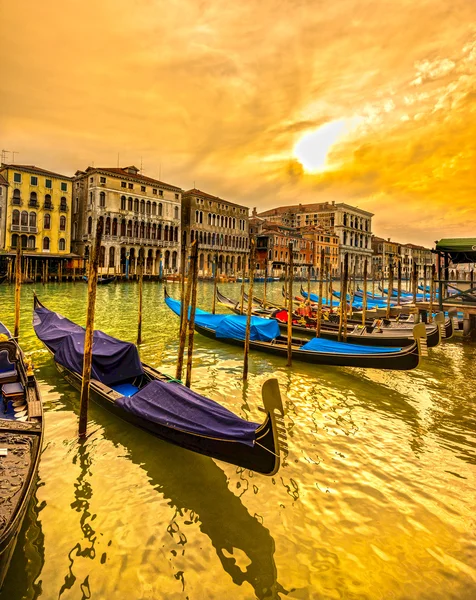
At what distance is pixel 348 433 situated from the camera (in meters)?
4.99

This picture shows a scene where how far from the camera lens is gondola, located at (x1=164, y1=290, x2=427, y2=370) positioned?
21.8ft

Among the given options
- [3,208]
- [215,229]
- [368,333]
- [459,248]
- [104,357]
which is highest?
[215,229]

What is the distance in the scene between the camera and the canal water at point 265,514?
8.72 feet

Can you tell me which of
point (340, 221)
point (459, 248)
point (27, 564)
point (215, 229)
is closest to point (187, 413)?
point (27, 564)

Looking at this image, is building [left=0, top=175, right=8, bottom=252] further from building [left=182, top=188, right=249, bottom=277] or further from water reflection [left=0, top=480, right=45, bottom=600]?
water reflection [left=0, top=480, right=45, bottom=600]

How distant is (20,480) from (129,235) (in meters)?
37.3

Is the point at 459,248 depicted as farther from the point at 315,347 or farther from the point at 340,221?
the point at 340,221

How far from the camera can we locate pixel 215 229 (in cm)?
4681

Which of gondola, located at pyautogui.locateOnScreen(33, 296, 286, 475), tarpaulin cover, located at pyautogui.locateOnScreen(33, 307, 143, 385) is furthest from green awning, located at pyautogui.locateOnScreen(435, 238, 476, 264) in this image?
tarpaulin cover, located at pyautogui.locateOnScreen(33, 307, 143, 385)

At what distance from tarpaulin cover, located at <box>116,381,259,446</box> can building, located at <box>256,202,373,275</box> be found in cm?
6572

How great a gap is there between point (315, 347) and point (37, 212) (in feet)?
103

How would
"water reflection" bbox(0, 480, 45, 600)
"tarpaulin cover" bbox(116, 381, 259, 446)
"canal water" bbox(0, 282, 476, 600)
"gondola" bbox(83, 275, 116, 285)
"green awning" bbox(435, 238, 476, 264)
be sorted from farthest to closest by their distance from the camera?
"gondola" bbox(83, 275, 116, 285) < "green awning" bbox(435, 238, 476, 264) < "tarpaulin cover" bbox(116, 381, 259, 446) < "canal water" bbox(0, 282, 476, 600) < "water reflection" bbox(0, 480, 45, 600)

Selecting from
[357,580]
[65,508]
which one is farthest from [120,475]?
A: [357,580]

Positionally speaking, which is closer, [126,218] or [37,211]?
[37,211]
